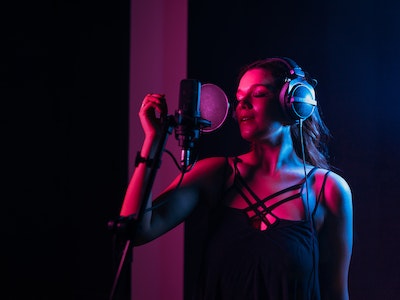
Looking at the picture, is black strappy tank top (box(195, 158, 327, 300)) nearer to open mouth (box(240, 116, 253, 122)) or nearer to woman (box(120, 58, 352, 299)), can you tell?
woman (box(120, 58, 352, 299))

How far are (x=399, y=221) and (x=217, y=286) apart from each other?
1.01 meters

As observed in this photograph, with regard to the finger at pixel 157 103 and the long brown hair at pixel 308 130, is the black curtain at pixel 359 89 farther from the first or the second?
the finger at pixel 157 103

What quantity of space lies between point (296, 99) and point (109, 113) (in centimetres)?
122

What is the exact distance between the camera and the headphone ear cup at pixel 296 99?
153cm

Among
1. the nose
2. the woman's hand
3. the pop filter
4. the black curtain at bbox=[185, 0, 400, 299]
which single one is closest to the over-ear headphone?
the nose

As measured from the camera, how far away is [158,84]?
258cm

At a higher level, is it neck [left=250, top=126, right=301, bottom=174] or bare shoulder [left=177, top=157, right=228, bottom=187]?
neck [left=250, top=126, right=301, bottom=174]

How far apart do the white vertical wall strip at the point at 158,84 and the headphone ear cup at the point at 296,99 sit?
3.45 ft

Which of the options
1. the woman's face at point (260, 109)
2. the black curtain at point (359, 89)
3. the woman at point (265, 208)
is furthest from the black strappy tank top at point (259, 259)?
the black curtain at point (359, 89)

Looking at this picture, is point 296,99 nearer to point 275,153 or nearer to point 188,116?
point 275,153

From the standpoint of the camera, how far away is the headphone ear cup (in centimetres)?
153

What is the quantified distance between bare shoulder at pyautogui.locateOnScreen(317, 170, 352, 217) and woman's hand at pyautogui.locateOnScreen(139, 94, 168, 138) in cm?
70

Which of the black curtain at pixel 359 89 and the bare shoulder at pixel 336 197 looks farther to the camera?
the black curtain at pixel 359 89

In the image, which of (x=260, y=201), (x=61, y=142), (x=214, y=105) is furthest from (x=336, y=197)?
(x=61, y=142)
